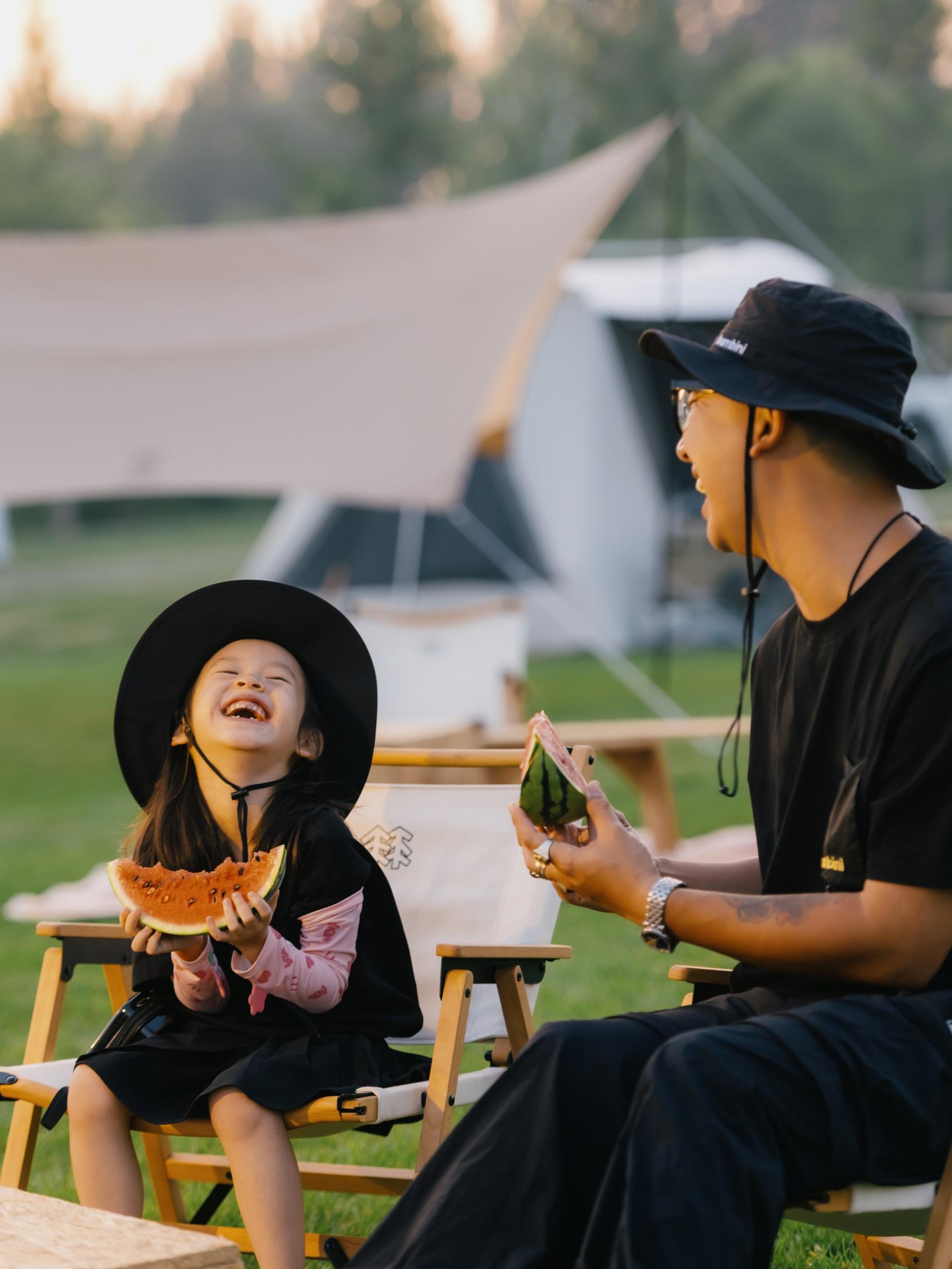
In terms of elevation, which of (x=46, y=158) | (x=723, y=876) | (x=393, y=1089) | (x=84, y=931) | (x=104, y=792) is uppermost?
(x=46, y=158)

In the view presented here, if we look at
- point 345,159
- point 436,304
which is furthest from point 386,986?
point 345,159

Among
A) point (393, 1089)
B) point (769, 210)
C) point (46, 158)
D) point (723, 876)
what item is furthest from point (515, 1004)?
point (46, 158)

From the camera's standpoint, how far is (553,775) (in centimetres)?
243

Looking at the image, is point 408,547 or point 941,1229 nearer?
point 941,1229

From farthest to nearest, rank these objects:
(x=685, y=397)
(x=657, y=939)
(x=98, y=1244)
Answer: (x=685, y=397) → (x=657, y=939) → (x=98, y=1244)

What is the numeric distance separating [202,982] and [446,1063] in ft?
Result: 1.53

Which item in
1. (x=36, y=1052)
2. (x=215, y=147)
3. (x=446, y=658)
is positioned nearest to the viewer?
(x=36, y=1052)

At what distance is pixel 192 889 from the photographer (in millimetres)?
2836

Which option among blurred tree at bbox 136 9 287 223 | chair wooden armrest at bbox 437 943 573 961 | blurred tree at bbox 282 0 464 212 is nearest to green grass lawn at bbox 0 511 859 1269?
chair wooden armrest at bbox 437 943 573 961

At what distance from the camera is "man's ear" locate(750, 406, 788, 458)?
2.39 metres

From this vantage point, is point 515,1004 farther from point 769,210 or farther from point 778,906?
point 769,210

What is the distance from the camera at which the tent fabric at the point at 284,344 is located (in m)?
7.96

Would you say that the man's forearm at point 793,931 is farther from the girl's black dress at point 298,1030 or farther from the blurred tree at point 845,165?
the blurred tree at point 845,165

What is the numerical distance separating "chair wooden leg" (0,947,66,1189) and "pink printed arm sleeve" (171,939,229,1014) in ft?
1.24
